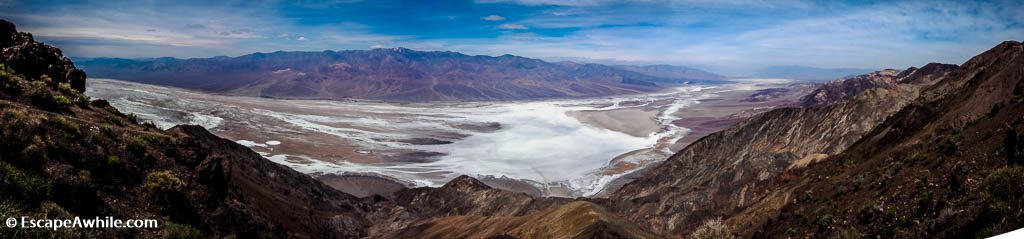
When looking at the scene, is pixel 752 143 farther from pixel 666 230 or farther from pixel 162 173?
pixel 162 173

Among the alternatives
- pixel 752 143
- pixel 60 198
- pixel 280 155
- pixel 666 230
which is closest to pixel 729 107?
pixel 752 143

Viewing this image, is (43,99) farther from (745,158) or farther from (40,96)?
(745,158)

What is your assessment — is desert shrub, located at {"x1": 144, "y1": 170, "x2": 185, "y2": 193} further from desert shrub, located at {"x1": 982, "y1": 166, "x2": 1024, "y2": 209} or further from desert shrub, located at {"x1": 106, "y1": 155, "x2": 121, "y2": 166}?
desert shrub, located at {"x1": 982, "y1": 166, "x2": 1024, "y2": 209}

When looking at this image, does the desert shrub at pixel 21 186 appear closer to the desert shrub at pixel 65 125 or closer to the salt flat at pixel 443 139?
the desert shrub at pixel 65 125

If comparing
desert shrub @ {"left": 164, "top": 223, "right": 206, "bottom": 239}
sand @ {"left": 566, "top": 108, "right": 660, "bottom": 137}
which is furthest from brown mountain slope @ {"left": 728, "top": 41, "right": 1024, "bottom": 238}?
sand @ {"left": 566, "top": 108, "right": 660, "bottom": 137}

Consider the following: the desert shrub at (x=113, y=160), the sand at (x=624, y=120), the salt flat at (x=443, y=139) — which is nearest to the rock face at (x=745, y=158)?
the salt flat at (x=443, y=139)

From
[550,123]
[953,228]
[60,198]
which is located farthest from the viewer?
[550,123]

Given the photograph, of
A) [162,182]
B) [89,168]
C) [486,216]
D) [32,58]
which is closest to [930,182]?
[162,182]
